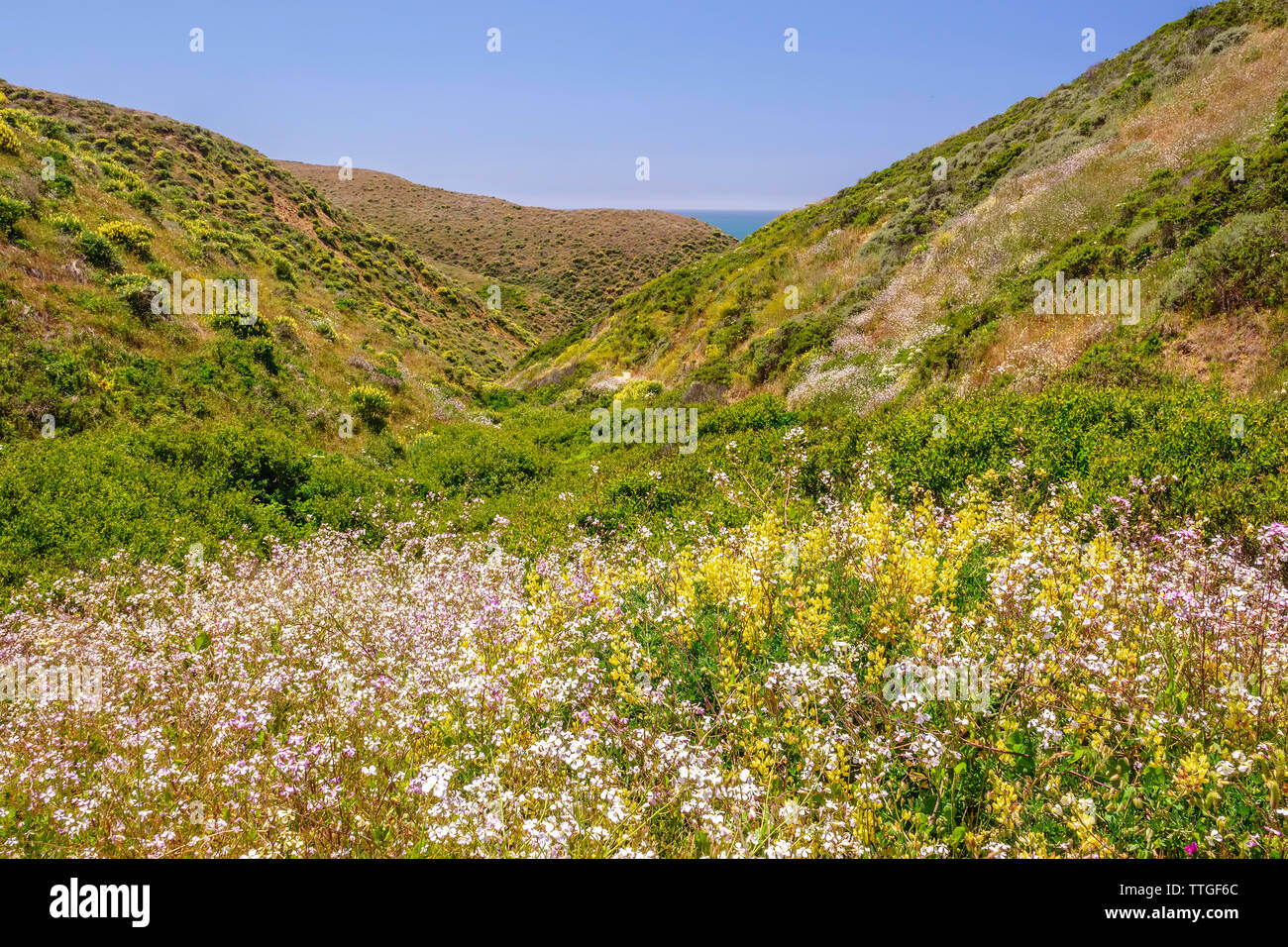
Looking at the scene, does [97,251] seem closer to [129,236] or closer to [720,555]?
[129,236]

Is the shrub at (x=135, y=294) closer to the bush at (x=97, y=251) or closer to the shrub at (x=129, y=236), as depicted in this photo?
the bush at (x=97, y=251)

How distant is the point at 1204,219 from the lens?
12523 mm

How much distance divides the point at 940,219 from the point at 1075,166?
16.4ft

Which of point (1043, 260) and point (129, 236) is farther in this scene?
point (129, 236)

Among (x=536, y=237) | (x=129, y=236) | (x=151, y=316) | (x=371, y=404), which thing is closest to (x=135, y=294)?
(x=151, y=316)

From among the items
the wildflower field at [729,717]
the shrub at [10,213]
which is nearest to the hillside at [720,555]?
the wildflower field at [729,717]

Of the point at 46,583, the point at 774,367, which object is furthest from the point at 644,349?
the point at 46,583

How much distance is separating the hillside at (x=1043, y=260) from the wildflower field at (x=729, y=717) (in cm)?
705

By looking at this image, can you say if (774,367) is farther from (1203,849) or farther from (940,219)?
(1203,849)

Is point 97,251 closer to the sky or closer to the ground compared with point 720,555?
closer to the sky

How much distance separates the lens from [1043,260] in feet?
53.3

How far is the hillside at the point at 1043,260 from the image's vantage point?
1052cm

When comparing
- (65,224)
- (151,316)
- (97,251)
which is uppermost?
(65,224)

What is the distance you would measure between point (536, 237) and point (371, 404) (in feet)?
227
